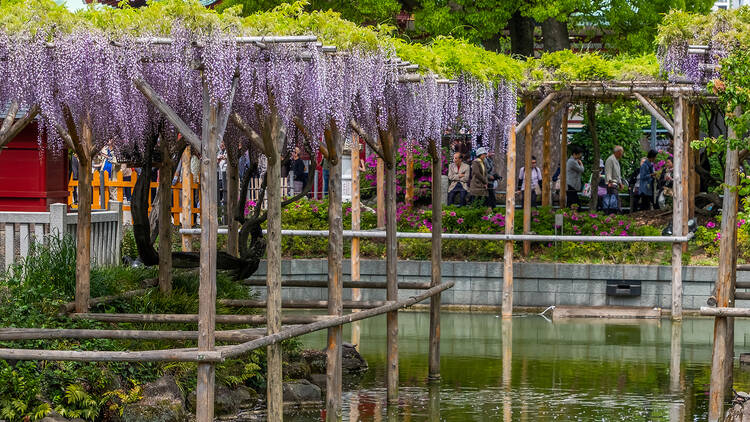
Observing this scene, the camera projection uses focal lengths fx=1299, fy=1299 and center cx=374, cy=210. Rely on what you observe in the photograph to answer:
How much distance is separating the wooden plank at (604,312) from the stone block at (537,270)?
60 centimetres

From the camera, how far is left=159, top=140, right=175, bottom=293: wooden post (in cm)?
1324

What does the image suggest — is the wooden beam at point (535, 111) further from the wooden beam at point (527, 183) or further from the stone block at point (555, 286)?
the stone block at point (555, 286)

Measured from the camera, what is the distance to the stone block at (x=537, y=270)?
65.0ft

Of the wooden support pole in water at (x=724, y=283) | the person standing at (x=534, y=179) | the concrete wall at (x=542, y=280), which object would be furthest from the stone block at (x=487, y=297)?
the wooden support pole in water at (x=724, y=283)

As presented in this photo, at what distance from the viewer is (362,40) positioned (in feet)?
35.6

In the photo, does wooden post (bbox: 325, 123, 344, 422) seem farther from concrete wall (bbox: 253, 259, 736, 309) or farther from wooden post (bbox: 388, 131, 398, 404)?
concrete wall (bbox: 253, 259, 736, 309)

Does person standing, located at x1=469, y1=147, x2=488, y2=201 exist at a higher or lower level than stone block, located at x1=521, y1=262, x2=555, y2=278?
higher

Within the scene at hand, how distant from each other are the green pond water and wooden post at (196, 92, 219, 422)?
9.75 ft

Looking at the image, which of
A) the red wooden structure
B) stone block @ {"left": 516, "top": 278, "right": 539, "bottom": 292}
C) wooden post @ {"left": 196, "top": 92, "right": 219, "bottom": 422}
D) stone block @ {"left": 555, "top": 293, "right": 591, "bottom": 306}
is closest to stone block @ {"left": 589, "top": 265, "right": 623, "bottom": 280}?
stone block @ {"left": 555, "top": 293, "right": 591, "bottom": 306}

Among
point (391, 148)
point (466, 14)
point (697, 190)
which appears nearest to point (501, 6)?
point (466, 14)

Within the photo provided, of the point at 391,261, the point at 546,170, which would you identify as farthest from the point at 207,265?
the point at 546,170

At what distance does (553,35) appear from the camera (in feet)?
79.2

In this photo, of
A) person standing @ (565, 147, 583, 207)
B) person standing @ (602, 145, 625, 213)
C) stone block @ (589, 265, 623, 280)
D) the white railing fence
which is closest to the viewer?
the white railing fence

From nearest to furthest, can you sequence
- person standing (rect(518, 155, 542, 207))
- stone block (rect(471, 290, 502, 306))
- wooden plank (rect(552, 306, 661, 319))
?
wooden plank (rect(552, 306, 661, 319)), stone block (rect(471, 290, 502, 306)), person standing (rect(518, 155, 542, 207))
